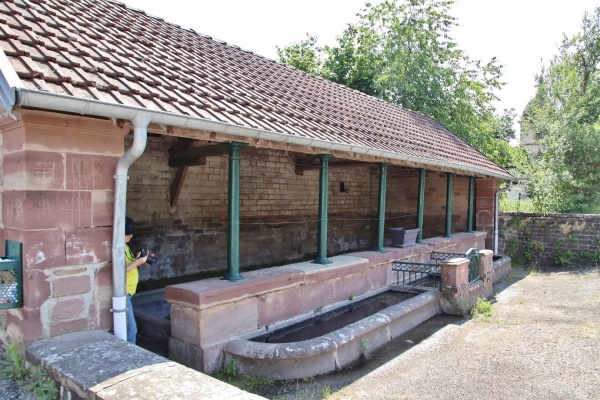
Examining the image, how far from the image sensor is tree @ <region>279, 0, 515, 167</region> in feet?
57.5

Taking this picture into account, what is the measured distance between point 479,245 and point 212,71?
8402mm

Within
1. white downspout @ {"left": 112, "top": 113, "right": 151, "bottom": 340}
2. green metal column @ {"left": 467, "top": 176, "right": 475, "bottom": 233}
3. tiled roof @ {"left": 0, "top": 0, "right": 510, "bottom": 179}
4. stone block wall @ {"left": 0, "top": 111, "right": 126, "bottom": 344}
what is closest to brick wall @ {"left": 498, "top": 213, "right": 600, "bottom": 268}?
green metal column @ {"left": 467, "top": 176, "right": 475, "bottom": 233}

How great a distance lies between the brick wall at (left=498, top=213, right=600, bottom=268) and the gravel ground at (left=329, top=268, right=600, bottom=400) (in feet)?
15.5

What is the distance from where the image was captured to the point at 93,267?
344cm

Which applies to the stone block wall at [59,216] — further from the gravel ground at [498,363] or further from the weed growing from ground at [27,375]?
the gravel ground at [498,363]

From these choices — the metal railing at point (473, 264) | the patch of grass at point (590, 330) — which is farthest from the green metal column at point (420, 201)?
the patch of grass at point (590, 330)

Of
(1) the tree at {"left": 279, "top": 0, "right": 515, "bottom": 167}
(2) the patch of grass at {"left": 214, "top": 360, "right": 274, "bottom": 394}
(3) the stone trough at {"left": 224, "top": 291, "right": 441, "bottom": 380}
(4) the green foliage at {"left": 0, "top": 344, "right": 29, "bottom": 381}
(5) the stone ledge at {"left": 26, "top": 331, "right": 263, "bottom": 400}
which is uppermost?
(1) the tree at {"left": 279, "top": 0, "right": 515, "bottom": 167}

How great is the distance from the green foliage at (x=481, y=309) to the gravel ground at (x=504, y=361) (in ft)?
0.39

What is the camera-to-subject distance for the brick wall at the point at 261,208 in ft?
24.0

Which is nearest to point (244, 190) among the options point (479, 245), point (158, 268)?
point (158, 268)

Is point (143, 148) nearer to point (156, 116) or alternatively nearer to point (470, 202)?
point (156, 116)

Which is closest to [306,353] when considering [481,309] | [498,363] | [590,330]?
[498,363]

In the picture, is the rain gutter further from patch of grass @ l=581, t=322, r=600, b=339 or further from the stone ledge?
patch of grass @ l=581, t=322, r=600, b=339

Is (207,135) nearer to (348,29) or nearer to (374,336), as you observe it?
(374,336)
